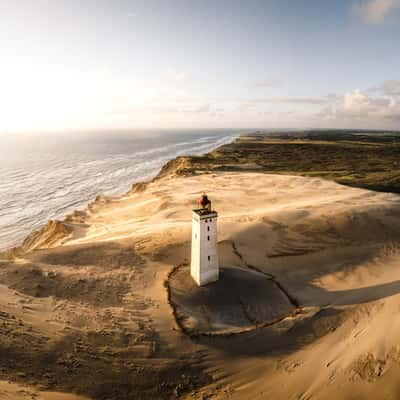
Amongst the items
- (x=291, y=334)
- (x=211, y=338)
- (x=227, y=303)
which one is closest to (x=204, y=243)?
(x=227, y=303)

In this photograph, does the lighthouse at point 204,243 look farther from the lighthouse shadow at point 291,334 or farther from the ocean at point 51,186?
the ocean at point 51,186

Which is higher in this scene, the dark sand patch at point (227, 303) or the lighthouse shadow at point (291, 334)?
the dark sand patch at point (227, 303)

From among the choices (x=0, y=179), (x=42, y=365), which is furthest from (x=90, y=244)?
(x=0, y=179)

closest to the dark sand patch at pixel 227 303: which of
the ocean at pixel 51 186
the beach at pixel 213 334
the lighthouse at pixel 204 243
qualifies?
the beach at pixel 213 334

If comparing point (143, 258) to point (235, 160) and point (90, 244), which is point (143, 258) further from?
Answer: point (235, 160)

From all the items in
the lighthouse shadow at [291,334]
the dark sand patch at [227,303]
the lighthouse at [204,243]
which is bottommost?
the lighthouse shadow at [291,334]

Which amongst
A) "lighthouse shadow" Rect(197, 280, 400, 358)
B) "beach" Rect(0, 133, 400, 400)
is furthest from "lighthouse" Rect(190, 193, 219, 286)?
"lighthouse shadow" Rect(197, 280, 400, 358)

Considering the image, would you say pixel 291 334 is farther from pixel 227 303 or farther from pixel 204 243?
pixel 204 243
